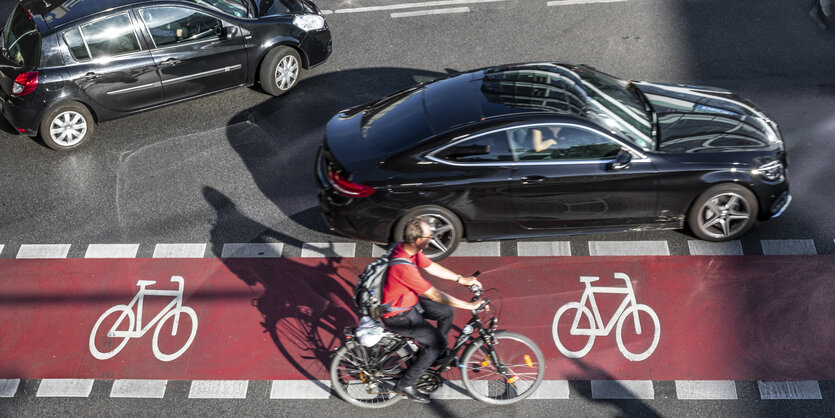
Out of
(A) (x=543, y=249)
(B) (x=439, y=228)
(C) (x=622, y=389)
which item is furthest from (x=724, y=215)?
(B) (x=439, y=228)

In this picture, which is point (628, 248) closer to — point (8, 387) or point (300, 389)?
point (300, 389)

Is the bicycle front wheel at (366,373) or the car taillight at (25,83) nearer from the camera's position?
the bicycle front wheel at (366,373)

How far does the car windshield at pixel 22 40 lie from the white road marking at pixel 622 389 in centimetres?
775

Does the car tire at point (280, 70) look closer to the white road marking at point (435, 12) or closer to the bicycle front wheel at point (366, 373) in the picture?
the white road marking at point (435, 12)

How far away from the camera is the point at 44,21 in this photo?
405 inches

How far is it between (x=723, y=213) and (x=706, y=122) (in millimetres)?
989

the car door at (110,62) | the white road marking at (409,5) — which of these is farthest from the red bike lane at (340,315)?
the white road marking at (409,5)

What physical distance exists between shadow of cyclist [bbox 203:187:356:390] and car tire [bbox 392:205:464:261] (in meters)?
0.90

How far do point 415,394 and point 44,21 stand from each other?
6.91m

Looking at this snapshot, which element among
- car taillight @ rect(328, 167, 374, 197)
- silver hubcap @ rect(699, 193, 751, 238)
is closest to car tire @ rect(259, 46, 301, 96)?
car taillight @ rect(328, 167, 374, 197)

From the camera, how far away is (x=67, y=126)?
10500 millimetres

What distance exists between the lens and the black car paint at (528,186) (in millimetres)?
8047

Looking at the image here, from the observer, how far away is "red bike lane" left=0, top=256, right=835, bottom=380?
24.7 ft

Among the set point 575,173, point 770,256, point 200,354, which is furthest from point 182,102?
point 770,256
